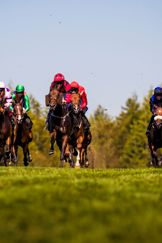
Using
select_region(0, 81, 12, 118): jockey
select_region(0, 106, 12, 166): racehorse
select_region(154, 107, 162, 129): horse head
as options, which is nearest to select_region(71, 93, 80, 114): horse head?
select_region(0, 81, 12, 118): jockey

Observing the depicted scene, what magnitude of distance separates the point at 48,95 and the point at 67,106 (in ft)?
3.93

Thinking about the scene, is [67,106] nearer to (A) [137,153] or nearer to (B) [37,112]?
(A) [137,153]

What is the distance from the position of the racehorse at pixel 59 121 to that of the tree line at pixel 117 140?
70.9 m

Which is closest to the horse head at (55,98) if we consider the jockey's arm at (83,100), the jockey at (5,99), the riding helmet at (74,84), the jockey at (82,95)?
the jockey at (5,99)

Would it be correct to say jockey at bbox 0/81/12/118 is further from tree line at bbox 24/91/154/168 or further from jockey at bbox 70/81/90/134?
tree line at bbox 24/91/154/168

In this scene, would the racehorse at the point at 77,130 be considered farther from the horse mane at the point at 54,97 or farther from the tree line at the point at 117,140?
the tree line at the point at 117,140

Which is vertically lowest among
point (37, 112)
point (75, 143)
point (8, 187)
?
point (8, 187)

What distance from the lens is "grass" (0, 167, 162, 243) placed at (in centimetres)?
677

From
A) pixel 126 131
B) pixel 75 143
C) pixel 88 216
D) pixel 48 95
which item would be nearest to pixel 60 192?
pixel 88 216

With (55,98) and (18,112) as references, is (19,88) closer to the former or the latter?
(18,112)

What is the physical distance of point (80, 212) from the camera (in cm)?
841

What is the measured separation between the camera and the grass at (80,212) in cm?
677

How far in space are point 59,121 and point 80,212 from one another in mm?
17407

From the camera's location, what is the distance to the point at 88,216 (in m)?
8.02
